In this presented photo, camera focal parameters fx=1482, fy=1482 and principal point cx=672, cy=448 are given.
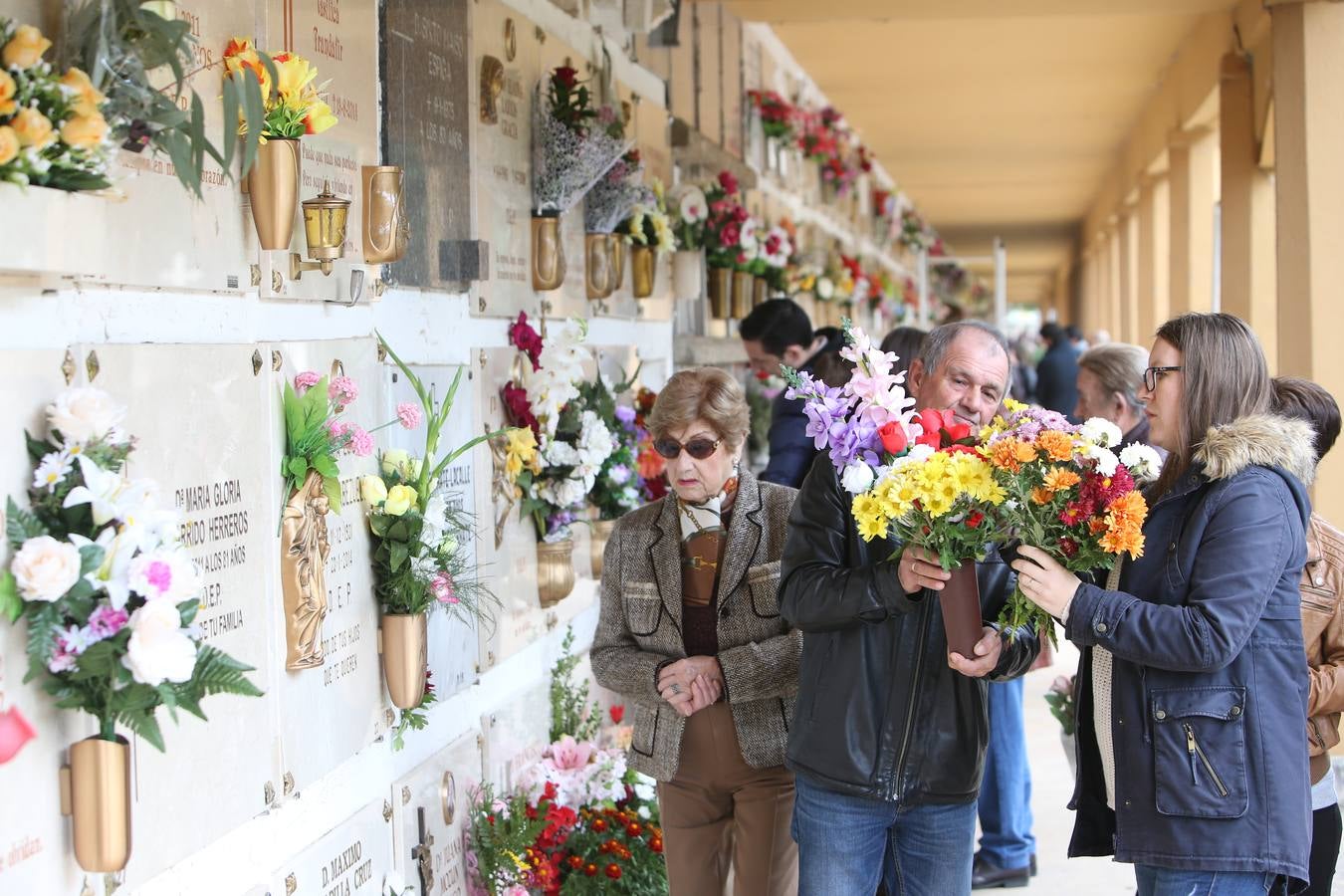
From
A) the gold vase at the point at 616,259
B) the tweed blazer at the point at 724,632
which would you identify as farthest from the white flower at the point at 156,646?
the gold vase at the point at 616,259

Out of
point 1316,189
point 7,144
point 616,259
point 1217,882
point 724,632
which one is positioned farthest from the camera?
point 1316,189

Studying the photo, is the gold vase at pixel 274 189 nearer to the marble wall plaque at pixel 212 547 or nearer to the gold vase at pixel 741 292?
the marble wall plaque at pixel 212 547

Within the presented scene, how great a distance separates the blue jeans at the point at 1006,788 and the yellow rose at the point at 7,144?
3.22 metres

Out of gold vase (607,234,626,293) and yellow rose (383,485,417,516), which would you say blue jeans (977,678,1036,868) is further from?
yellow rose (383,485,417,516)

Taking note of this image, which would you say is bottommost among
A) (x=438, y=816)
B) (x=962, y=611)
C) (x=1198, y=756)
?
(x=438, y=816)

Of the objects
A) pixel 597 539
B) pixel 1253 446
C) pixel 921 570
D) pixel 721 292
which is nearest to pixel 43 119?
pixel 921 570

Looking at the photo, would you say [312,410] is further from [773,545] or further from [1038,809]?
[1038,809]

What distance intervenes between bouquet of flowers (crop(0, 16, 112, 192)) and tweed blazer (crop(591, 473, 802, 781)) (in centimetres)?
161

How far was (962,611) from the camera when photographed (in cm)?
248

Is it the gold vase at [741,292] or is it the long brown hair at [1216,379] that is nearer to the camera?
the long brown hair at [1216,379]

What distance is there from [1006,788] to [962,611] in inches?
79.8

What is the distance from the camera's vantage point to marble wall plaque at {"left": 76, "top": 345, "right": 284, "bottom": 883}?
2090 millimetres

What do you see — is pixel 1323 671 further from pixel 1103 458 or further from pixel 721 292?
pixel 721 292

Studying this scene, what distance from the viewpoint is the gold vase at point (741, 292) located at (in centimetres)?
651
